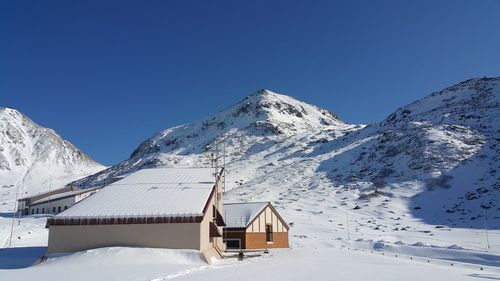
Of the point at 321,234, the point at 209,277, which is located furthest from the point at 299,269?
the point at 321,234

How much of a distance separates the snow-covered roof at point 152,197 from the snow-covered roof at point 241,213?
311 inches

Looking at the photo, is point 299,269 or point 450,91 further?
point 450,91

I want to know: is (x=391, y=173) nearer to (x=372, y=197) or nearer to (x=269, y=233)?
(x=372, y=197)

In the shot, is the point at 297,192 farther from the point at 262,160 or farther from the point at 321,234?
the point at 262,160

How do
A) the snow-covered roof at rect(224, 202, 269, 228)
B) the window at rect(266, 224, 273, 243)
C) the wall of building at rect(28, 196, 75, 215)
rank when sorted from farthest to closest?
1. the wall of building at rect(28, 196, 75, 215)
2. the window at rect(266, 224, 273, 243)
3. the snow-covered roof at rect(224, 202, 269, 228)

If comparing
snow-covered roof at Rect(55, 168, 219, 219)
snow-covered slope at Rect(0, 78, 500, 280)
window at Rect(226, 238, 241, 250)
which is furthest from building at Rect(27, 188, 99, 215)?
snow-covered roof at Rect(55, 168, 219, 219)

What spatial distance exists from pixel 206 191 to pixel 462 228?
131ft

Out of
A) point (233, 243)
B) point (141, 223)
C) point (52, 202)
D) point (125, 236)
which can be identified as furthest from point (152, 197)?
point (52, 202)

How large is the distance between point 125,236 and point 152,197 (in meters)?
3.40

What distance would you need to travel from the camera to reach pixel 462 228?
54562 mm

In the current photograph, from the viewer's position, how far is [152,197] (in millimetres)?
28047

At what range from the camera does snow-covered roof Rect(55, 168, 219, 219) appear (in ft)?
84.4

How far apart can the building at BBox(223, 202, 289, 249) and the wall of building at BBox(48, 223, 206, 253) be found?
14347 mm

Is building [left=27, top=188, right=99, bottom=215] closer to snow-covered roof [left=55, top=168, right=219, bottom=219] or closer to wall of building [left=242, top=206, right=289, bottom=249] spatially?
wall of building [left=242, top=206, right=289, bottom=249]
